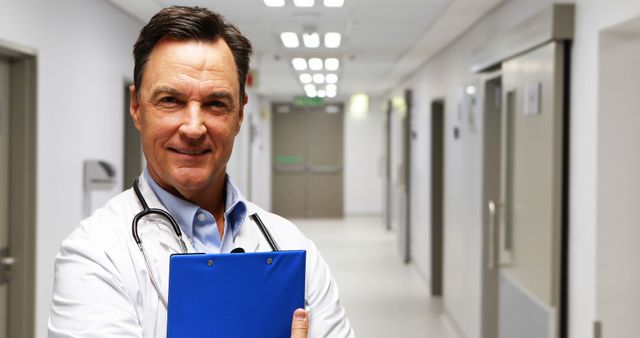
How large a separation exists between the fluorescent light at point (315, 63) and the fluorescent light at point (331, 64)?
0.07 m

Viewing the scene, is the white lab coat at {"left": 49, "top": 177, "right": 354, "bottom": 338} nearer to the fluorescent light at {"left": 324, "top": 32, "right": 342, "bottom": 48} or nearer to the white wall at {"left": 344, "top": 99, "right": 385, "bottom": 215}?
the fluorescent light at {"left": 324, "top": 32, "right": 342, "bottom": 48}

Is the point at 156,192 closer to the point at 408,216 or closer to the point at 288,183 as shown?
the point at 408,216

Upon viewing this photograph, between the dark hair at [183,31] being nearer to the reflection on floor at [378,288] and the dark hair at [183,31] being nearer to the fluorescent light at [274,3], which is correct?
the fluorescent light at [274,3]

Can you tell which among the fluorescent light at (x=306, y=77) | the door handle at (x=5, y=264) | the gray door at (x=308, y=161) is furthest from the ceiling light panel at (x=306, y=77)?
the gray door at (x=308, y=161)

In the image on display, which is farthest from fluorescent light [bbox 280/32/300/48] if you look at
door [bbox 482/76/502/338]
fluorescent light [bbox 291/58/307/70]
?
door [bbox 482/76/502/338]

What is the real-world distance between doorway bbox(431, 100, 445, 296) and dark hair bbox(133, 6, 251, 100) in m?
6.22

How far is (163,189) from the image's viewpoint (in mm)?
1215

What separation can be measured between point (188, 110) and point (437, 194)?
6.44m

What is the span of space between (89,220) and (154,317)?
0.20 metres

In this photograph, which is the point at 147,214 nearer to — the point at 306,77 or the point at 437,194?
the point at 437,194

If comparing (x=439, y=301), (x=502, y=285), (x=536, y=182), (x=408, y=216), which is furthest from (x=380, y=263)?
(x=536, y=182)

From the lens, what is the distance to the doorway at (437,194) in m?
7.33

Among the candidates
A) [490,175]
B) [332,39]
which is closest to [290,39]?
[332,39]

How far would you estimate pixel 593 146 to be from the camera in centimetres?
290
